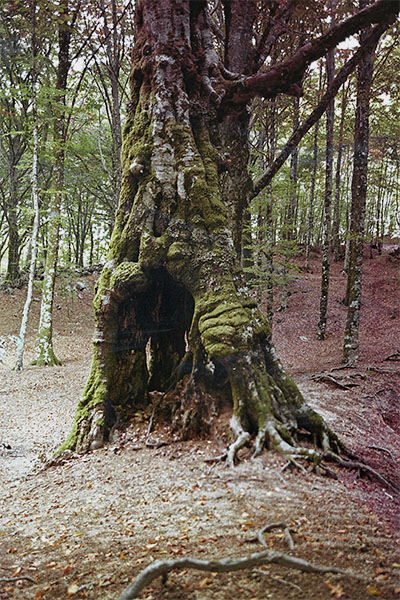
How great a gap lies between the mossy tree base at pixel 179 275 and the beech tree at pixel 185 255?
2cm

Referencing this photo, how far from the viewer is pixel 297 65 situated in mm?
5285

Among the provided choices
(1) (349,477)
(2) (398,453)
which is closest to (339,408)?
(2) (398,453)

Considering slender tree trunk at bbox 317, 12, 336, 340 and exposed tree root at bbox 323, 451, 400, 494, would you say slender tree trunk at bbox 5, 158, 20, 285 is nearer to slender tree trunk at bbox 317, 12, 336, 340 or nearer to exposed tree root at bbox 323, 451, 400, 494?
slender tree trunk at bbox 317, 12, 336, 340

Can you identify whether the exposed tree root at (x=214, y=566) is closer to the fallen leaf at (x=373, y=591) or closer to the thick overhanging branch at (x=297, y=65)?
the fallen leaf at (x=373, y=591)

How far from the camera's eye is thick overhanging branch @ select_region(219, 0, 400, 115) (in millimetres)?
4441

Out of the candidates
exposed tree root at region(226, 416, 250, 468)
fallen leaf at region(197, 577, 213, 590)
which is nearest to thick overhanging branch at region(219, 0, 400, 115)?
exposed tree root at region(226, 416, 250, 468)

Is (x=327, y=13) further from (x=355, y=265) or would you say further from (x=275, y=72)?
(x=355, y=265)

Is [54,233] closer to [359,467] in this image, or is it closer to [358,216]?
[358,216]

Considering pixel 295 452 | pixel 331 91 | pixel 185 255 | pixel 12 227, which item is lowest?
pixel 295 452

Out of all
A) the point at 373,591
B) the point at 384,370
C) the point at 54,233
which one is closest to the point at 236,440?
the point at 373,591

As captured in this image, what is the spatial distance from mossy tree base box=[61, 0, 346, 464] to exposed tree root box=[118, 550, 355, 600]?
2092 mm

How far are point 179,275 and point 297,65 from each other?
3337 millimetres

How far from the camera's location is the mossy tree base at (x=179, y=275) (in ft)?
14.7

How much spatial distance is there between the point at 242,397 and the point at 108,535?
1.92m
